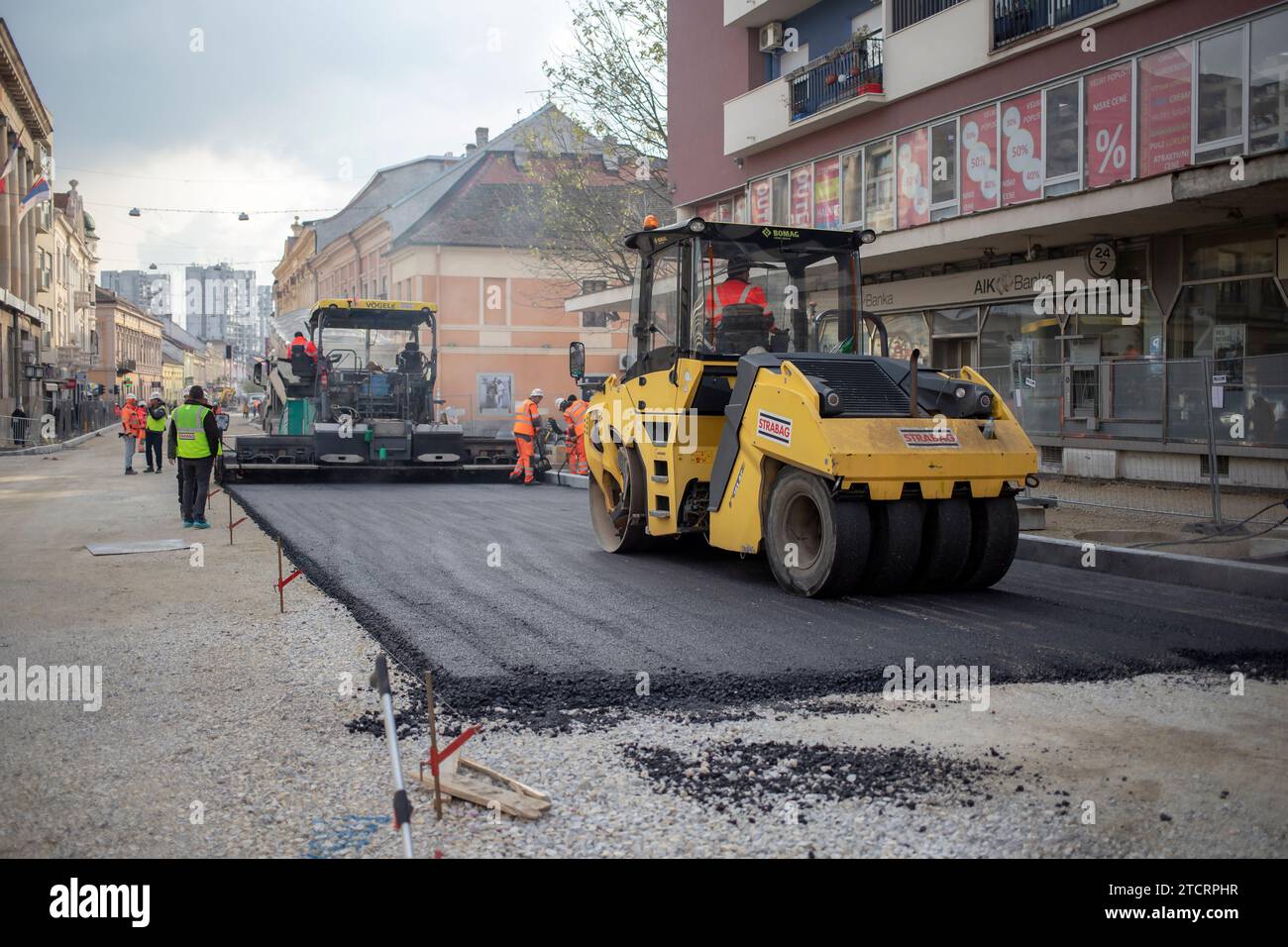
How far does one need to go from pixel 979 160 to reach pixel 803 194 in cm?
489

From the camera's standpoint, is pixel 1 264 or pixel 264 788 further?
pixel 1 264

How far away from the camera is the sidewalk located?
12.9 ft

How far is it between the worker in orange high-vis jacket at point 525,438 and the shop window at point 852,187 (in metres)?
6.33

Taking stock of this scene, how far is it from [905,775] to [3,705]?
424 cm

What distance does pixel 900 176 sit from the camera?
62.8ft

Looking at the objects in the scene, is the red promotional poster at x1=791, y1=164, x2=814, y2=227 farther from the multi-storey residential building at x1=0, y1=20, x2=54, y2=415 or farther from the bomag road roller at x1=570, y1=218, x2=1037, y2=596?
the multi-storey residential building at x1=0, y1=20, x2=54, y2=415

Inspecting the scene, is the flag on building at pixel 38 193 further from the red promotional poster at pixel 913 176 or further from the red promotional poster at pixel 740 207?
the red promotional poster at pixel 913 176

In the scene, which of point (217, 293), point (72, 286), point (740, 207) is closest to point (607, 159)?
point (740, 207)

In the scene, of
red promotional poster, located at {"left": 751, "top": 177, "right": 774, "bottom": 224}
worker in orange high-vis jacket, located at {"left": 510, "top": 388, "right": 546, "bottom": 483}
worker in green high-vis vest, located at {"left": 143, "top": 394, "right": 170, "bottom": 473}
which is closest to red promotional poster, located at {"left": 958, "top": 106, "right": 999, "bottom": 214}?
red promotional poster, located at {"left": 751, "top": 177, "right": 774, "bottom": 224}

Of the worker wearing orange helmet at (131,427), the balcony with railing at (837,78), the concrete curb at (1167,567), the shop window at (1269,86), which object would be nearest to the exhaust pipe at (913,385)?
the concrete curb at (1167,567)

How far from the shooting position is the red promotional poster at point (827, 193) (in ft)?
68.2
